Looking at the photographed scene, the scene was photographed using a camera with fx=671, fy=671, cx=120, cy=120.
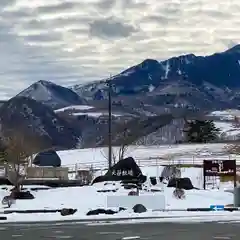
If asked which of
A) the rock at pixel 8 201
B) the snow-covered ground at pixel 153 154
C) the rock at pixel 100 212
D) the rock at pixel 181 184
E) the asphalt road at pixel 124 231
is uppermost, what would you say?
the snow-covered ground at pixel 153 154

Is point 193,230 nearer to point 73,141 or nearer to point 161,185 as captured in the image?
point 161,185

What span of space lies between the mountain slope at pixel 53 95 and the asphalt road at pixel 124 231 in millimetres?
130853

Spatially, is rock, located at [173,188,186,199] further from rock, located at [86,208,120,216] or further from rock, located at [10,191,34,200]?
rock, located at [10,191,34,200]

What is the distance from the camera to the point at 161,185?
117 ft

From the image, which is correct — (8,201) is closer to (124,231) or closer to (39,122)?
(124,231)

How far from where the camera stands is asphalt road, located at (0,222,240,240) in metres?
16.7

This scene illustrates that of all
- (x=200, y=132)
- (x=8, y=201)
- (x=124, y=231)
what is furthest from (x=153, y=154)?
(x=124, y=231)

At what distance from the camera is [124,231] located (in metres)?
18.1

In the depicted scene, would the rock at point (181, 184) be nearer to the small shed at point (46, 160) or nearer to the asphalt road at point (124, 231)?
the asphalt road at point (124, 231)

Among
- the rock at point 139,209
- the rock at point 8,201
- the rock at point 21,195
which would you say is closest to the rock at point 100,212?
the rock at point 139,209

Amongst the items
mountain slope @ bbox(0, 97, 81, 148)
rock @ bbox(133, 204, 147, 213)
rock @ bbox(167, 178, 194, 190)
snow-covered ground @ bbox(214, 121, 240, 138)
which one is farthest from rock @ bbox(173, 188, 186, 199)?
snow-covered ground @ bbox(214, 121, 240, 138)

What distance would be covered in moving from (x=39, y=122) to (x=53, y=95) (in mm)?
53666

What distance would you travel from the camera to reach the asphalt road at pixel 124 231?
16734mm

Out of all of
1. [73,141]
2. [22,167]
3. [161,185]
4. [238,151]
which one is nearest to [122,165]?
[161,185]
